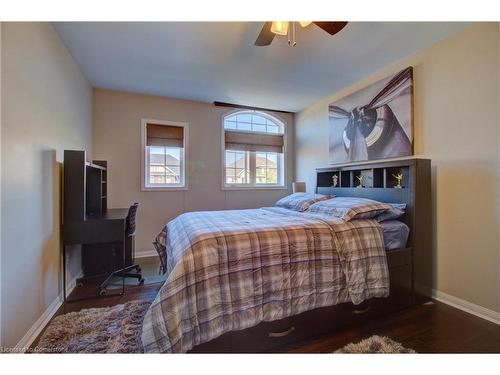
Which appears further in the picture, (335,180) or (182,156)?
(182,156)

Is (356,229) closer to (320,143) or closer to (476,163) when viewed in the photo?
(476,163)

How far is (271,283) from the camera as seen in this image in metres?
1.57

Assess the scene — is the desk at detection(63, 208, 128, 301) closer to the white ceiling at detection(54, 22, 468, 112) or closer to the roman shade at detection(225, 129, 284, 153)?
the white ceiling at detection(54, 22, 468, 112)

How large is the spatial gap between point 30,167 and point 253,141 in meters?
3.34

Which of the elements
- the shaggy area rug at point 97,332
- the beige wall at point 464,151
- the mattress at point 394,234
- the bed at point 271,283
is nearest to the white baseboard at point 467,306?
the beige wall at point 464,151

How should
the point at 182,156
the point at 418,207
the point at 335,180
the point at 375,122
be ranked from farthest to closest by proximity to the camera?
the point at 182,156 → the point at 335,180 → the point at 375,122 → the point at 418,207

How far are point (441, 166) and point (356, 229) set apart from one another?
1228 millimetres

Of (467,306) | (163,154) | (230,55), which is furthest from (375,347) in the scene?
(163,154)

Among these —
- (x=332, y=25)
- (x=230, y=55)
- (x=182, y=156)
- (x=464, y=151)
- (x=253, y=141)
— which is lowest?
(x=464, y=151)

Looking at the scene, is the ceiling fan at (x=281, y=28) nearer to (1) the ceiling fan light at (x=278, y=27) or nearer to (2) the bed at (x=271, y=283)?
(1) the ceiling fan light at (x=278, y=27)

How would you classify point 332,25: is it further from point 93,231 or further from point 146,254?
point 146,254

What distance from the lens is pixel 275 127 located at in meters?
4.77

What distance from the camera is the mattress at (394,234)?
2.12m

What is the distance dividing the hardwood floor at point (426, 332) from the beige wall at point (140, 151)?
1867 millimetres
